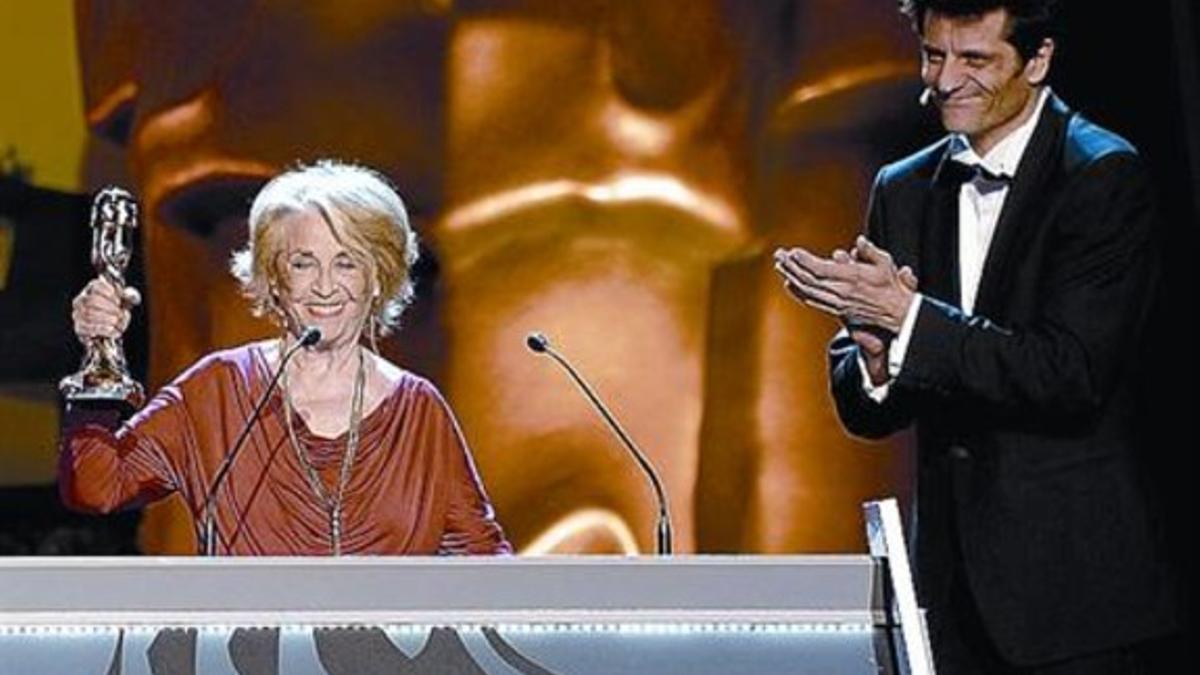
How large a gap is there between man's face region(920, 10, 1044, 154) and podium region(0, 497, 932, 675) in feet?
2.32

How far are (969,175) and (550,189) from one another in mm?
1595

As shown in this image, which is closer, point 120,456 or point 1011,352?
point 1011,352

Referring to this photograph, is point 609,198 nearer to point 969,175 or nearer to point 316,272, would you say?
point 316,272

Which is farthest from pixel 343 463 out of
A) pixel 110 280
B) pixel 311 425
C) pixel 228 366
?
pixel 110 280

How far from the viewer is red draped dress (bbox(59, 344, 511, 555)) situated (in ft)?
8.29

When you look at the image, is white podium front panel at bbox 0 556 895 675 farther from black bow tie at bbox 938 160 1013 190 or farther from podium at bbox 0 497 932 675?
black bow tie at bbox 938 160 1013 190

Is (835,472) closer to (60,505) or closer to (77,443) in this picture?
(60,505)

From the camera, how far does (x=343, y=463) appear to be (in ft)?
8.43

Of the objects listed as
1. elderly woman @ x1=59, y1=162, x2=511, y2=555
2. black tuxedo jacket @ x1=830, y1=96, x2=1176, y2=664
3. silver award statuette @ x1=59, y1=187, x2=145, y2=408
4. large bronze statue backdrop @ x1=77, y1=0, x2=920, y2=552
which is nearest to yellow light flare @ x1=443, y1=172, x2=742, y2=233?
large bronze statue backdrop @ x1=77, y1=0, x2=920, y2=552

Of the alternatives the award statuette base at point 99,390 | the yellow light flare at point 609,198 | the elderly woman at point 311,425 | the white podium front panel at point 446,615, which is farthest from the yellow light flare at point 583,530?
the white podium front panel at point 446,615

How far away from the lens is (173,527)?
3875 mm

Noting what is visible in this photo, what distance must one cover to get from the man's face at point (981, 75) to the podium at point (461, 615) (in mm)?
706

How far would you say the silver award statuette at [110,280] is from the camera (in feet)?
8.11

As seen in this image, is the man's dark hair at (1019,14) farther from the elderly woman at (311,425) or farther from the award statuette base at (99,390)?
the award statuette base at (99,390)
